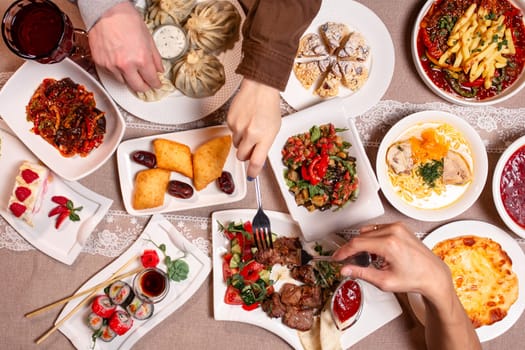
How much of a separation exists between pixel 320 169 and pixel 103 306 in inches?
45.4

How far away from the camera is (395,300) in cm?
209

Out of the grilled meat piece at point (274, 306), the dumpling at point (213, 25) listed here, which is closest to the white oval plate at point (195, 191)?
the dumpling at point (213, 25)

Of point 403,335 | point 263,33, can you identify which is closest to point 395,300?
point 403,335

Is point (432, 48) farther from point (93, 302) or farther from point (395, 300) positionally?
point (93, 302)

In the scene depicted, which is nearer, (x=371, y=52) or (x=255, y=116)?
(x=255, y=116)

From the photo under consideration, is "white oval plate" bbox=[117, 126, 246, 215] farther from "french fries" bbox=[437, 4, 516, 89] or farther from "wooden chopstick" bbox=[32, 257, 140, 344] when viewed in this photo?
"french fries" bbox=[437, 4, 516, 89]

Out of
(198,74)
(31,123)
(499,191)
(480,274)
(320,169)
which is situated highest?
(198,74)

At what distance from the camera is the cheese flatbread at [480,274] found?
2115 mm

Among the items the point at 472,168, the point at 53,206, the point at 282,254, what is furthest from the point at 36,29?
the point at 472,168

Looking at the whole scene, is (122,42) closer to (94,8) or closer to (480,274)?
(94,8)

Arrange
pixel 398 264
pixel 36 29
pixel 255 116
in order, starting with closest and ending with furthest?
pixel 255 116 < pixel 398 264 < pixel 36 29

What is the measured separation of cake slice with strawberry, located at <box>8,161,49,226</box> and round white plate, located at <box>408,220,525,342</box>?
1.73 meters

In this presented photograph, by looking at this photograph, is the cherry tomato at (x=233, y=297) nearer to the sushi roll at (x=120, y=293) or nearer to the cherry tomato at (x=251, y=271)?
the cherry tomato at (x=251, y=271)

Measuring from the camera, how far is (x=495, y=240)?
2135 millimetres
